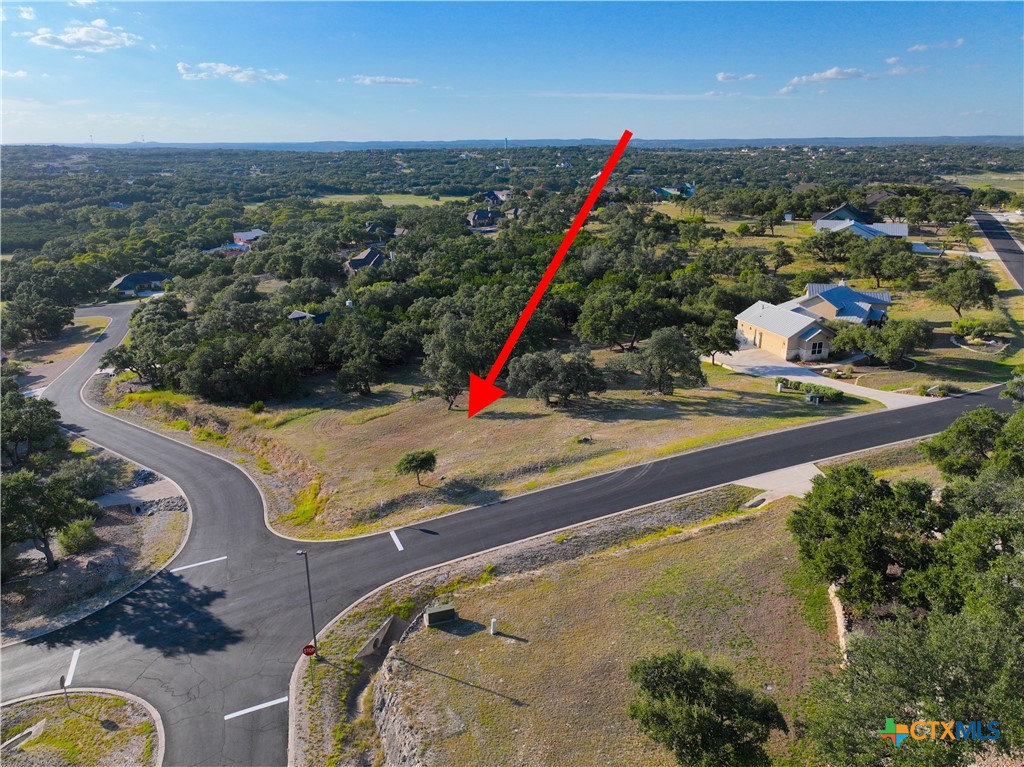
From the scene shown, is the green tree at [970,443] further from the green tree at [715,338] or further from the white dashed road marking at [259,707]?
the white dashed road marking at [259,707]

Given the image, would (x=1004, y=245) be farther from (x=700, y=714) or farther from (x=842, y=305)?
(x=700, y=714)

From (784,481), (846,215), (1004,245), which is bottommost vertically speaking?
(784,481)

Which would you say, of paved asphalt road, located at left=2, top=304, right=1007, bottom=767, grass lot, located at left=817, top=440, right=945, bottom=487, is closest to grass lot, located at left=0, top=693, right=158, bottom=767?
paved asphalt road, located at left=2, top=304, right=1007, bottom=767

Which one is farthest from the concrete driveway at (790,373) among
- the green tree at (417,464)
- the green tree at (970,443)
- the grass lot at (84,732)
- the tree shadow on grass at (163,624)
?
the grass lot at (84,732)

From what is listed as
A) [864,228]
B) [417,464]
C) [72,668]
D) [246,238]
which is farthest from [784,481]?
[246,238]

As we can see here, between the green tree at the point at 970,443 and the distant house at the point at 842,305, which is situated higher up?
the distant house at the point at 842,305
